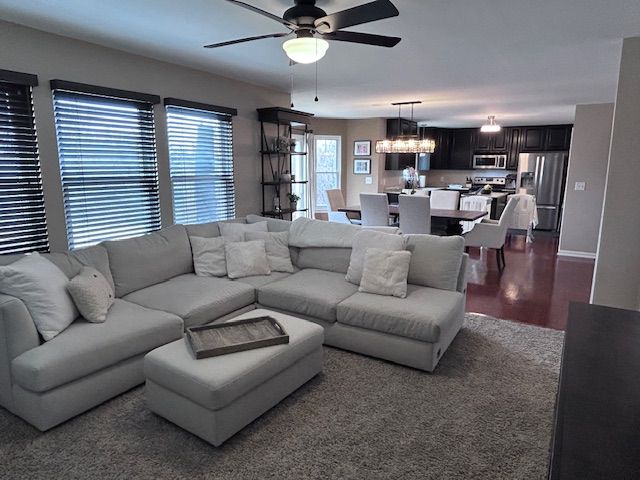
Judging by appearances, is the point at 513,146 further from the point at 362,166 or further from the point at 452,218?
the point at 452,218

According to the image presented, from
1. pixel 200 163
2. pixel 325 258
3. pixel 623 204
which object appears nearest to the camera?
pixel 623 204

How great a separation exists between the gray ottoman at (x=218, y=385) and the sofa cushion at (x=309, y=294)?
65cm

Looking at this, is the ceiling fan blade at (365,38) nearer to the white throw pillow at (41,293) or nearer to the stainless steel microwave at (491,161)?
the white throw pillow at (41,293)

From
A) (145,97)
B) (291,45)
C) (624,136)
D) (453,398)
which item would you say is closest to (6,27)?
(145,97)

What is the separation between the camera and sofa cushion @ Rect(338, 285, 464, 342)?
271 centimetres

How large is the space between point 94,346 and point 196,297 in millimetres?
878

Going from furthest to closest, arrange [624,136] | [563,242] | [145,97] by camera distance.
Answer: [563,242], [145,97], [624,136]

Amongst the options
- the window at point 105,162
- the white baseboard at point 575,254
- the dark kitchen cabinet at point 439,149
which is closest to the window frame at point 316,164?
the dark kitchen cabinet at point 439,149

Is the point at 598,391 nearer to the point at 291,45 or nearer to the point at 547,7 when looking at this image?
the point at 291,45

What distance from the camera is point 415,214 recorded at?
5.24 m

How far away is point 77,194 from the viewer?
11.2 feet

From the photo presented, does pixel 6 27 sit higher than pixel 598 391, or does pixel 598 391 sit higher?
pixel 6 27

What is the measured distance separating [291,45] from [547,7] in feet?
5.43

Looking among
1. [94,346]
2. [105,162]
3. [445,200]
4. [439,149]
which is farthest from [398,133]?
[94,346]
